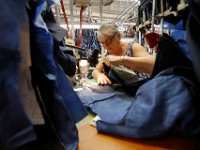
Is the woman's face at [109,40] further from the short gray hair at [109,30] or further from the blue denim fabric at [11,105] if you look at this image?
the blue denim fabric at [11,105]

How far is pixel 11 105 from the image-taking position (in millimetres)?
431

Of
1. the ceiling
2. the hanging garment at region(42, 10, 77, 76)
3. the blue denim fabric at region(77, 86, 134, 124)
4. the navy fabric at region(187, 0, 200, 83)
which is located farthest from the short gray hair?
the navy fabric at region(187, 0, 200, 83)

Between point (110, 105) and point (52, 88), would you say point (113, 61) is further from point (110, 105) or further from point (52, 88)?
point (52, 88)

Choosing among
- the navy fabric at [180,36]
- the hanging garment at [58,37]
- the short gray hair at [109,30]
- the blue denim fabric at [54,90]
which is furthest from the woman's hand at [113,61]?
the blue denim fabric at [54,90]

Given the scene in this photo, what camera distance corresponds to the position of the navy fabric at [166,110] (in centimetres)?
68

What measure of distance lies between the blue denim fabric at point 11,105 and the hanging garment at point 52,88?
4.5 inches

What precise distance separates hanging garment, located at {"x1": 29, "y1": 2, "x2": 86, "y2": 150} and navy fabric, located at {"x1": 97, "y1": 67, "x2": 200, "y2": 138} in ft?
0.66

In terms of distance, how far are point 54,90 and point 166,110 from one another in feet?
1.20

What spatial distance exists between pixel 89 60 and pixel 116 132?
1.32 meters

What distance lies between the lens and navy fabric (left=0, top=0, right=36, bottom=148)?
42 cm

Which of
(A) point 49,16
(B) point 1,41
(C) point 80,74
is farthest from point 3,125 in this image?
(C) point 80,74

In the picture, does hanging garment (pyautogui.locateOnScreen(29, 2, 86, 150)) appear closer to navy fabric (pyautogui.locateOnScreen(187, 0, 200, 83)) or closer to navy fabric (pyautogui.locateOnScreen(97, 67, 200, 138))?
navy fabric (pyautogui.locateOnScreen(97, 67, 200, 138))

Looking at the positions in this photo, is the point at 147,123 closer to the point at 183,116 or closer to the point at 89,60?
the point at 183,116

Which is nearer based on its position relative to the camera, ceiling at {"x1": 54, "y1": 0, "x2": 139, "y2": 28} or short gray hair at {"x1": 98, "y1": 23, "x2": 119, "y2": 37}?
short gray hair at {"x1": 98, "y1": 23, "x2": 119, "y2": 37}
